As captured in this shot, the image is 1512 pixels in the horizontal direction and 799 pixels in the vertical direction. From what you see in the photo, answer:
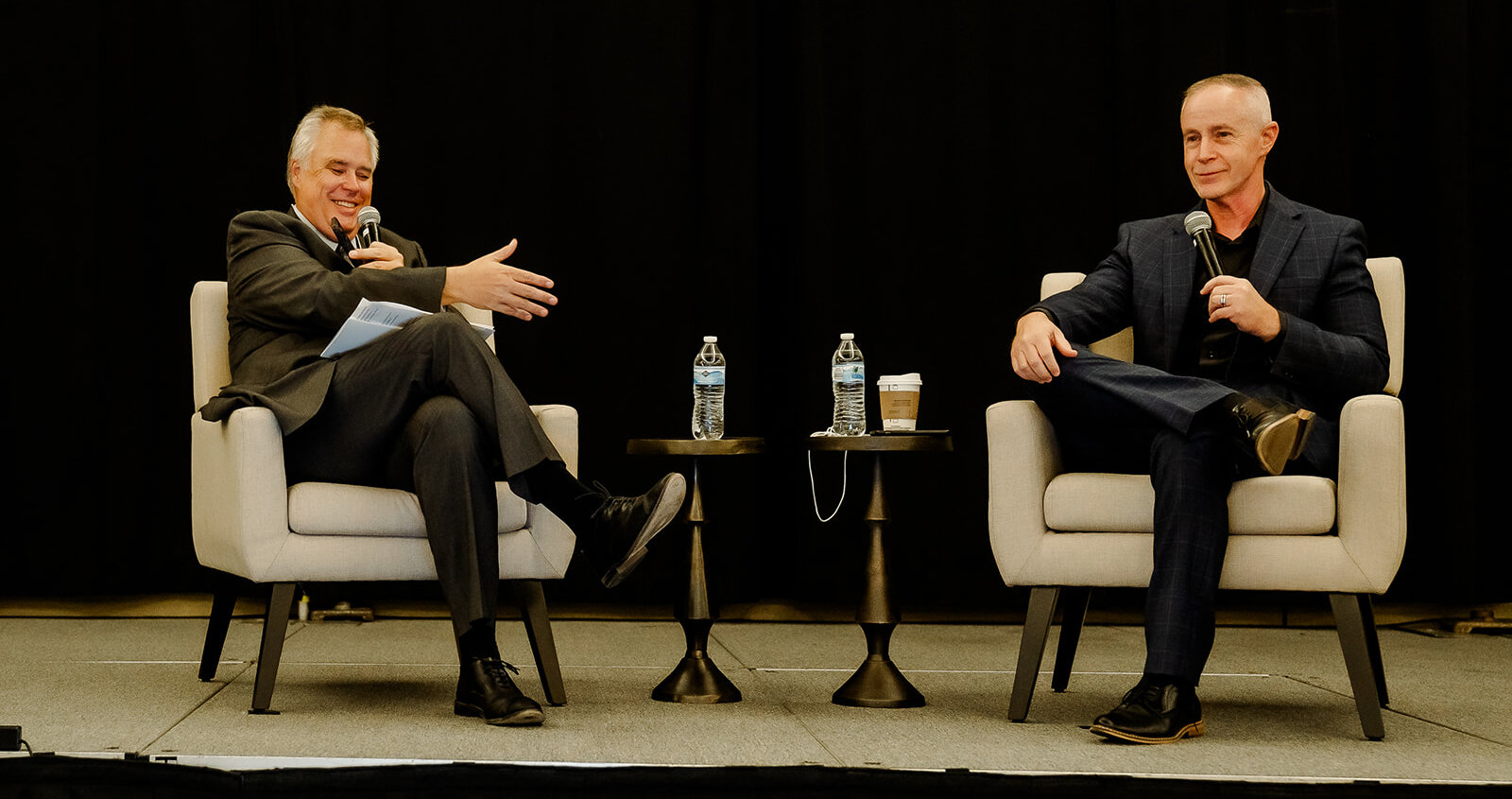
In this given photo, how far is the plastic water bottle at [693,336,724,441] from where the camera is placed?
2.77 metres

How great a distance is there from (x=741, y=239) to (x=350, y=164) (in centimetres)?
135

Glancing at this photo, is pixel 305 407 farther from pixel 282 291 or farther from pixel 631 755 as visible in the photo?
pixel 631 755

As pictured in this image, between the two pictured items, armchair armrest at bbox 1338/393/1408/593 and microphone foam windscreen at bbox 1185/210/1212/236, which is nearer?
armchair armrest at bbox 1338/393/1408/593

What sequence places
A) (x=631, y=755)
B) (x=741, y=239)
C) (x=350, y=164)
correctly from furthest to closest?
1. (x=741, y=239)
2. (x=350, y=164)
3. (x=631, y=755)

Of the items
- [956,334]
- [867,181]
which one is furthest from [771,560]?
[867,181]

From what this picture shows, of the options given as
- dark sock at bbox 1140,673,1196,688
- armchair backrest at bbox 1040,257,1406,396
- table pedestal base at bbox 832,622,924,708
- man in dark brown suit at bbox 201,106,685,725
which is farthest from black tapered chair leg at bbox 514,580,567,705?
armchair backrest at bbox 1040,257,1406,396

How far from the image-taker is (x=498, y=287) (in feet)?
7.68

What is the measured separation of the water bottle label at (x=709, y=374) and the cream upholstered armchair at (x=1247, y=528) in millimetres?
675

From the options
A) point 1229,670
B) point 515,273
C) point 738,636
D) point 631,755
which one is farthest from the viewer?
point 738,636

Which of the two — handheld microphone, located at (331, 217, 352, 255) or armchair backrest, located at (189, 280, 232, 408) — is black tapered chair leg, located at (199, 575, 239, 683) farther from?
handheld microphone, located at (331, 217, 352, 255)

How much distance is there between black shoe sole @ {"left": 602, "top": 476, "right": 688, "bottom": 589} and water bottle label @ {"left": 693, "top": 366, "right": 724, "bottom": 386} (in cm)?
60

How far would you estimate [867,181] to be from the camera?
3.84 m

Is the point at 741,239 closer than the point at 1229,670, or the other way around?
the point at 1229,670

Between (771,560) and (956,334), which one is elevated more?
(956,334)
